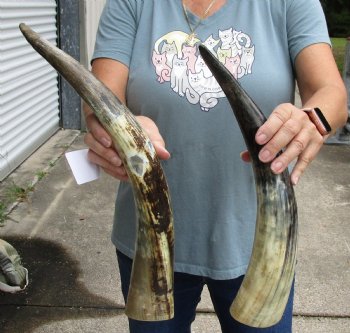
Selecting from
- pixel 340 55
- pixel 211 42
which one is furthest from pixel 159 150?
pixel 340 55

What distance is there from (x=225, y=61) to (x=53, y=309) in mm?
2327

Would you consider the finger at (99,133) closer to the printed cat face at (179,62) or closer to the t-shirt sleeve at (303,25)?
the printed cat face at (179,62)

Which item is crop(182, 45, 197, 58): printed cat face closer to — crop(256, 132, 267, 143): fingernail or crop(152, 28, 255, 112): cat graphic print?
crop(152, 28, 255, 112): cat graphic print

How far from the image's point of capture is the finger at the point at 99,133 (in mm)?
1287

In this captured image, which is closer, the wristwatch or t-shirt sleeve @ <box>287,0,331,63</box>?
the wristwatch

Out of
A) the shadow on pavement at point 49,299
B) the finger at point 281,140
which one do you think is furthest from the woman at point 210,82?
the shadow on pavement at point 49,299

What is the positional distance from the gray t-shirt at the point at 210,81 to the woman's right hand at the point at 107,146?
0.24 metres

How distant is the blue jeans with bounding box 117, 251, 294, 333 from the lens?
1.74 metres

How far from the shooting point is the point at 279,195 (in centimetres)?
125

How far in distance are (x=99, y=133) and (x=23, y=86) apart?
4.74 metres

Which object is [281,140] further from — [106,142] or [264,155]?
[106,142]

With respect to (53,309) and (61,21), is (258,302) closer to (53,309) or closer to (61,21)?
(53,309)

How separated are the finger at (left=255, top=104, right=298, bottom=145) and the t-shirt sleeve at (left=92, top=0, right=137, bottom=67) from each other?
1.85ft

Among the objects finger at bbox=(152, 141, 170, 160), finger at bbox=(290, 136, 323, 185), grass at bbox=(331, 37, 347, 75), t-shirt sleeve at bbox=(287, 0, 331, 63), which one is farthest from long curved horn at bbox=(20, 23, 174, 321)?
grass at bbox=(331, 37, 347, 75)
